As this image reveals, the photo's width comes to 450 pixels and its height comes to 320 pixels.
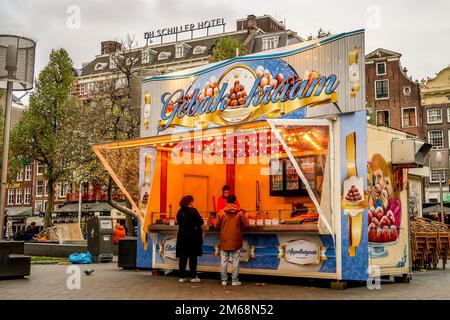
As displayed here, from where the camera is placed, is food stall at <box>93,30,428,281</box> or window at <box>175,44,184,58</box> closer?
food stall at <box>93,30,428,281</box>

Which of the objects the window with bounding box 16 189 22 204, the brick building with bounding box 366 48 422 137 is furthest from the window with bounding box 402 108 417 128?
the window with bounding box 16 189 22 204

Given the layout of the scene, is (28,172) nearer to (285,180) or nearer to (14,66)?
(14,66)

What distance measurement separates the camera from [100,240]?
19125 millimetres

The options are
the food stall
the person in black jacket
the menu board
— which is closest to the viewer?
the food stall

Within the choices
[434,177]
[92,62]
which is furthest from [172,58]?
[434,177]

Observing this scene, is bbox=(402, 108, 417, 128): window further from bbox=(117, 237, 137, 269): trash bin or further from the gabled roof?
bbox=(117, 237, 137, 269): trash bin

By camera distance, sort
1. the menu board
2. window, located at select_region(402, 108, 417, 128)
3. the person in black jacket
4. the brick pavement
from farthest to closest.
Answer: window, located at select_region(402, 108, 417, 128) < the menu board < the person in black jacket < the brick pavement

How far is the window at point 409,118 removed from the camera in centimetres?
4538

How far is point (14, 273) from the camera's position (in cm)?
1223

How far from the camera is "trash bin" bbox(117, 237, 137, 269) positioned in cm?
1505

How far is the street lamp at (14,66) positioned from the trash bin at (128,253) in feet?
12.4

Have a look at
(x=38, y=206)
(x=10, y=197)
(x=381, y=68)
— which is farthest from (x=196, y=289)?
(x=10, y=197)

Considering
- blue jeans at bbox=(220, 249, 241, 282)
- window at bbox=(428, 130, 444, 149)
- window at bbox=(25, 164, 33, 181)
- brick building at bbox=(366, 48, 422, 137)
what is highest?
brick building at bbox=(366, 48, 422, 137)

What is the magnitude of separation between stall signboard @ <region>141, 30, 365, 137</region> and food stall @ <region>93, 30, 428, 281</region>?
0.02 metres
